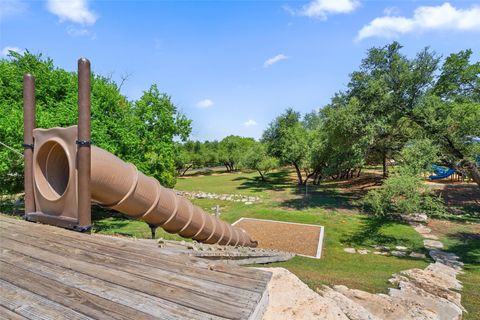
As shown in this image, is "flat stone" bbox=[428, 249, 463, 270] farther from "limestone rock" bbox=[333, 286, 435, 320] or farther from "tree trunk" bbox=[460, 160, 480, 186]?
"tree trunk" bbox=[460, 160, 480, 186]

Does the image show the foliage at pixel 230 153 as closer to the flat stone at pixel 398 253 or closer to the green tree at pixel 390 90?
the green tree at pixel 390 90

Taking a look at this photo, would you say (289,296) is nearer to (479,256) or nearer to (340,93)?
(479,256)

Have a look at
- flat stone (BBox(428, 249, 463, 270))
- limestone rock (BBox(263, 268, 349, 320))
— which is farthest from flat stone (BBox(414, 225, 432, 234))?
limestone rock (BBox(263, 268, 349, 320))

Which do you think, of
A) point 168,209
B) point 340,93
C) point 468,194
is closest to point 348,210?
point 340,93

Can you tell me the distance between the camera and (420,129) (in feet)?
62.0

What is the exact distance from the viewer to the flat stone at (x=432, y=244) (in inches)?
483

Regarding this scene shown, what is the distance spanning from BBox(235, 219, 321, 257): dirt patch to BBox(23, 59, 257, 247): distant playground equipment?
27.6 ft

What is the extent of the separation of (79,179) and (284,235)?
12.6 metres

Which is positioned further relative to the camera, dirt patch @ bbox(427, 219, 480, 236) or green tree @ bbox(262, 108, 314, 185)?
green tree @ bbox(262, 108, 314, 185)

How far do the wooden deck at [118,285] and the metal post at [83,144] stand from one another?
625 mm

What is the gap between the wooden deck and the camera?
73.6 inches

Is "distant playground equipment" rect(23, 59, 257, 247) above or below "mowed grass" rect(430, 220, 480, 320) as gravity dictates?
above

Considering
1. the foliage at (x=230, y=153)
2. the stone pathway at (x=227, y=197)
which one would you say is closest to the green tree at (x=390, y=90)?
the stone pathway at (x=227, y=197)

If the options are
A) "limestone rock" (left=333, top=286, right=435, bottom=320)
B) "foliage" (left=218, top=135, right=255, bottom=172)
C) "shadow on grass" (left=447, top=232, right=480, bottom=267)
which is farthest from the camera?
"foliage" (left=218, top=135, right=255, bottom=172)
